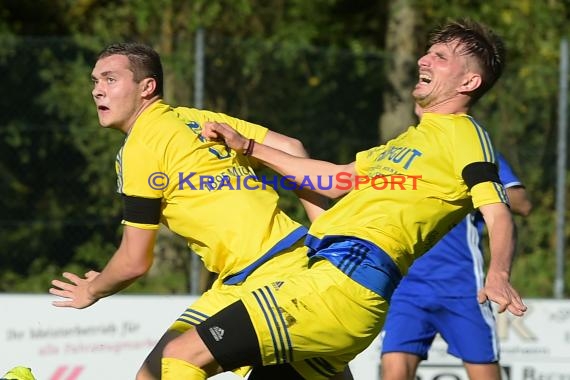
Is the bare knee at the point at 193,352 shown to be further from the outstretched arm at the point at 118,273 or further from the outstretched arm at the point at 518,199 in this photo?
the outstretched arm at the point at 518,199

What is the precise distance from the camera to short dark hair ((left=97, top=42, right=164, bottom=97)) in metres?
4.51

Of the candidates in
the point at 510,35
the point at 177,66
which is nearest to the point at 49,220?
the point at 177,66

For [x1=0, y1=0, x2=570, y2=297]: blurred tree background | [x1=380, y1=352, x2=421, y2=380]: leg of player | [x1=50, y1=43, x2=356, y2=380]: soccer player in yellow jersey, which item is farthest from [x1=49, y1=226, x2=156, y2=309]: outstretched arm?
[x1=0, y1=0, x2=570, y2=297]: blurred tree background

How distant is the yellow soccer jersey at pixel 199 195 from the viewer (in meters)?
4.27

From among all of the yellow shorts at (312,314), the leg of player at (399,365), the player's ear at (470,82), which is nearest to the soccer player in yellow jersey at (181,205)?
the yellow shorts at (312,314)

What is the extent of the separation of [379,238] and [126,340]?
3.63m

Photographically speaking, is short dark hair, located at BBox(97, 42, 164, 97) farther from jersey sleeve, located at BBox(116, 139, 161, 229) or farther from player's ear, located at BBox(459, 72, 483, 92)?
player's ear, located at BBox(459, 72, 483, 92)

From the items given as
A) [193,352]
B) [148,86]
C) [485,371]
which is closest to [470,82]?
[148,86]

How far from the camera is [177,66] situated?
907 cm

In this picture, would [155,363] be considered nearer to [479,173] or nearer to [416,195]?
[416,195]

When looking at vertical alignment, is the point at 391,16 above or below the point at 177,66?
above

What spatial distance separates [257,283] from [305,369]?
14.0 inches

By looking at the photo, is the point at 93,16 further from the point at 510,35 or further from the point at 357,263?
the point at 357,263

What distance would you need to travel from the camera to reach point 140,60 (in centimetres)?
452
